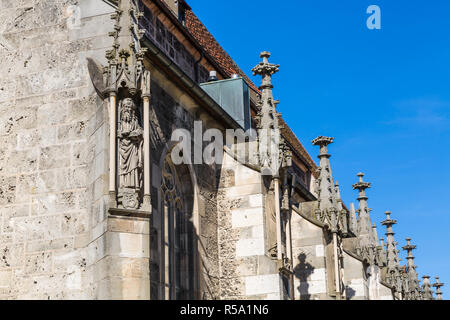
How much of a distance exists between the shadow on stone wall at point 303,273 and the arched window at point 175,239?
4.86 meters

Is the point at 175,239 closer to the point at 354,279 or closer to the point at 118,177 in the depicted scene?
the point at 118,177

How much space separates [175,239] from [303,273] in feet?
18.0

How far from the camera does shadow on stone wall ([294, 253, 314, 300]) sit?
18.4 metres

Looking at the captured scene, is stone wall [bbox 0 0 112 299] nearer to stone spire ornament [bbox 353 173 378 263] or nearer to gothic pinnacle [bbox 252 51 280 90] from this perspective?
gothic pinnacle [bbox 252 51 280 90]

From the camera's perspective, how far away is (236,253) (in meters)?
15.2

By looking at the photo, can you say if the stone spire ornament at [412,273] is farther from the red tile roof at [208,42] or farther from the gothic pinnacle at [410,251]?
the red tile roof at [208,42]

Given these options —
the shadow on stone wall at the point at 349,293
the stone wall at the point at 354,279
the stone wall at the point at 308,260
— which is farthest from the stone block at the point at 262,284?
the stone wall at the point at 354,279

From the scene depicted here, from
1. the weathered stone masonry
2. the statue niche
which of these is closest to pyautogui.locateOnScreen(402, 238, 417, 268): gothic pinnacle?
the weathered stone masonry

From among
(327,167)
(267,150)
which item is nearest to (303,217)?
(327,167)

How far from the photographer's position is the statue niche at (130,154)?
1071 cm

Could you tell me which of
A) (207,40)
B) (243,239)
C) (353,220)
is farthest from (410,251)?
(243,239)

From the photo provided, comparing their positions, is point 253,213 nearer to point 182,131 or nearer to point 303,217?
point 182,131

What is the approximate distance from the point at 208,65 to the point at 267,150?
5830mm

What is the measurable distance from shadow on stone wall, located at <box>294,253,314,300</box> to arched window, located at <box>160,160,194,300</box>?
4861 mm
